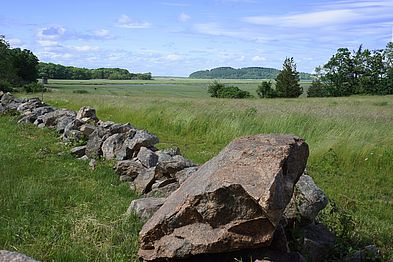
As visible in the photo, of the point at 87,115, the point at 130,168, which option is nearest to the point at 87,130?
the point at 87,115

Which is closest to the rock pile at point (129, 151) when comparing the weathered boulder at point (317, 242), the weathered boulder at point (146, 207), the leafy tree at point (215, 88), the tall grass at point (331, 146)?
the weathered boulder at point (146, 207)

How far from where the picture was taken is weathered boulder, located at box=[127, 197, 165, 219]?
21.4ft

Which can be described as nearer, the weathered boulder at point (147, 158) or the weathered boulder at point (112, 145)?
the weathered boulder at point (147, 158)

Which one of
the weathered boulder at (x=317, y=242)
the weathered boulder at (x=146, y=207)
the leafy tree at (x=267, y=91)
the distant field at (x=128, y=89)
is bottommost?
the distant field at (x=128, y=89)

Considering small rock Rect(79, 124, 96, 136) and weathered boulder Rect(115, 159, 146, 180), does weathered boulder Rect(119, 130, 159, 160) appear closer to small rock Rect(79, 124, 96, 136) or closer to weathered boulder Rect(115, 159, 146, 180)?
weathered boulder Rect(115, 159, 146, 180)

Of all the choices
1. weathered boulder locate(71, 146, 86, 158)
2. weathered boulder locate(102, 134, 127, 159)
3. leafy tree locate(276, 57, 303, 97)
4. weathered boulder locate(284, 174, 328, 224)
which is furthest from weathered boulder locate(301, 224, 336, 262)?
leafy tree locate(276, 57, 303, 97)

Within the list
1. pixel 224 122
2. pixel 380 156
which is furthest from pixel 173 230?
pixel 224 122

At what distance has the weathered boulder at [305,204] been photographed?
6035mm

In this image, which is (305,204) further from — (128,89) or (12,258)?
(128,89)

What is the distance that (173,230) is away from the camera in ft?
17.1

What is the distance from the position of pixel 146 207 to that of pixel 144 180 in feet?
8.04

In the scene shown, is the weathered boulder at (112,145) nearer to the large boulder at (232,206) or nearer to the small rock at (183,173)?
the small rock at (183,173)

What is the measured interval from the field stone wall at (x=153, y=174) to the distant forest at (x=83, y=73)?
4058 inches

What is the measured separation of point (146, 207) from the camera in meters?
6.58
